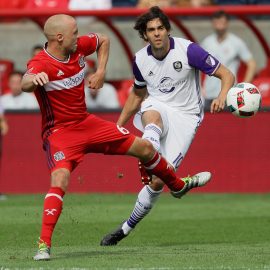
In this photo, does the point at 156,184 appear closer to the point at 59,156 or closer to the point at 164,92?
the point at 164,92

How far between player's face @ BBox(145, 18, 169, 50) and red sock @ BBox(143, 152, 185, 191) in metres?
1.27

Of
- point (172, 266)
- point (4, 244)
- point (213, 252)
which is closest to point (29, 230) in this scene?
point (4, 244)

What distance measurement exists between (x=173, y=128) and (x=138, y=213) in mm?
919

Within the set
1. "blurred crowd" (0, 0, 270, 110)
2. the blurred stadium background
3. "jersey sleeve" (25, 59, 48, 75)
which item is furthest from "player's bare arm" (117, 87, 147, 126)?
"blurred crowd" (0, 0, 270, 110)

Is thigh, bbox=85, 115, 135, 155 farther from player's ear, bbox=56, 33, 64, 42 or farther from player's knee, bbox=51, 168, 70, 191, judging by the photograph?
player's ear, bbox=56, 33, 64, 42

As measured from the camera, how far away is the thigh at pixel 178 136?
35.3ft

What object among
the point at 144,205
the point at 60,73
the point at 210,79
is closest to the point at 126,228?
the point at 144,205

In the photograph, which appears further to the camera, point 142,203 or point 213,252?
point 142,203

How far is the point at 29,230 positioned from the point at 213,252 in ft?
10.7

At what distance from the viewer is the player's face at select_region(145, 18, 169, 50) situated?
34.9ft

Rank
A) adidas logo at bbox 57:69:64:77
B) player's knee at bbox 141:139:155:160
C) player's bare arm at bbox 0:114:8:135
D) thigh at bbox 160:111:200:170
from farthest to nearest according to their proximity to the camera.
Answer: player's bare arm at bbox 0:114:8:135 → thigh at bbox 160:111:200:170 → player's knee at bbox 141:139:155:160 → adidas logo at bbox 57:69:64:77

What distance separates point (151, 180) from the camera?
1052 cm

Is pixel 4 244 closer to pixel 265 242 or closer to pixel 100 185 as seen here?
pixel 265 242

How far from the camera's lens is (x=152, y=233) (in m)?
12.1
